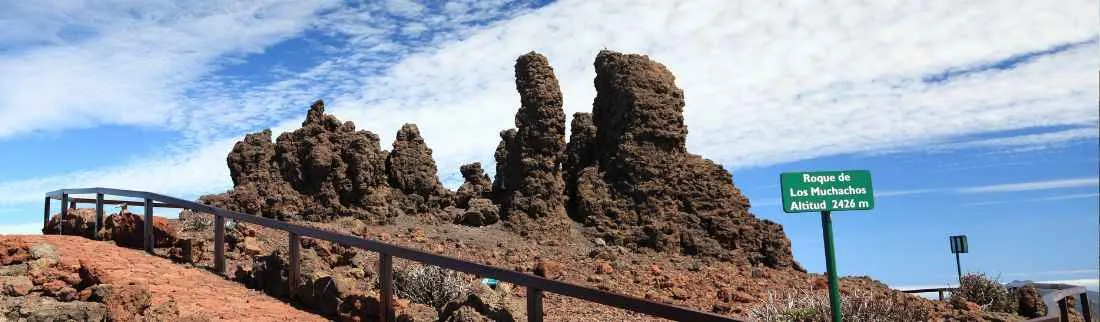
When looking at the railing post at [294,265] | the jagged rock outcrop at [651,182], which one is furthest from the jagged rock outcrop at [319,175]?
the railing post at [294,265]

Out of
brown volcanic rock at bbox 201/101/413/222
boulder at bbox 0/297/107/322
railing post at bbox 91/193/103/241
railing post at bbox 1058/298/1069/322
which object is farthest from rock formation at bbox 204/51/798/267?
boulder at bbox 0/297/107/322

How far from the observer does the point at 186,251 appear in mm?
11625

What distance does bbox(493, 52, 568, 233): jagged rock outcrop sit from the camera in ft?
78.6

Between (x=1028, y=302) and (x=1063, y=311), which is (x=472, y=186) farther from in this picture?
(x=1063, y=311)

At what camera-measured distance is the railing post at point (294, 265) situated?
31.2 feet

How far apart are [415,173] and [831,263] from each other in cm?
1823

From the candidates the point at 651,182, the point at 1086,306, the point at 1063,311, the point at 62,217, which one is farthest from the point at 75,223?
the point at 1086,306

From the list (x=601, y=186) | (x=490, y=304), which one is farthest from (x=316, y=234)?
(x=601, y=186)

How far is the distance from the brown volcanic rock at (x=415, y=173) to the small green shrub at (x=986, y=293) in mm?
14465

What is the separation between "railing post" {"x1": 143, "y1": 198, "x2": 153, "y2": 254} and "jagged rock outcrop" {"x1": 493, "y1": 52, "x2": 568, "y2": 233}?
478 inches

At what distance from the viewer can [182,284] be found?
9.91 meters

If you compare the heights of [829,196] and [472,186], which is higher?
[472,186]

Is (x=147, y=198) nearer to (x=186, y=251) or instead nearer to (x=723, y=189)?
(x=186, y=251)

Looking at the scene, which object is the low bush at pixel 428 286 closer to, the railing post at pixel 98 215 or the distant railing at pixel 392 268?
the distant railing at pixel 392 268
